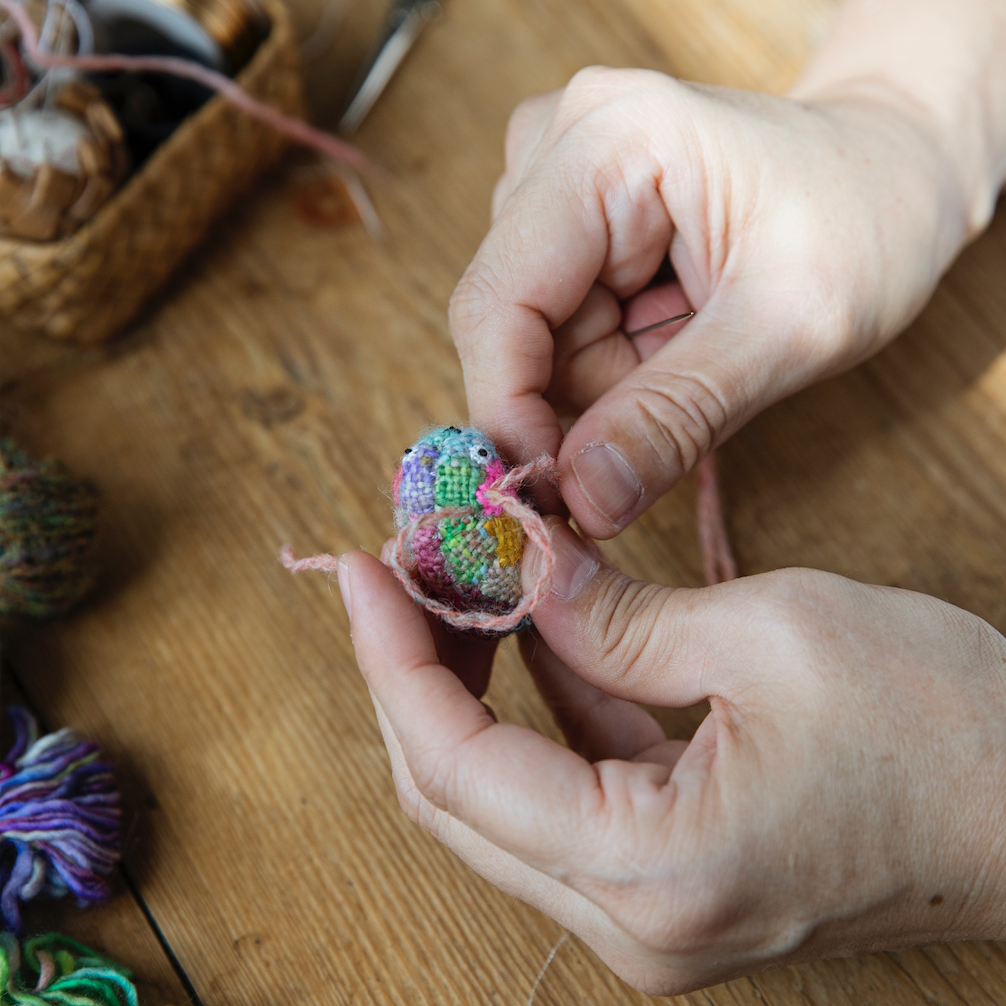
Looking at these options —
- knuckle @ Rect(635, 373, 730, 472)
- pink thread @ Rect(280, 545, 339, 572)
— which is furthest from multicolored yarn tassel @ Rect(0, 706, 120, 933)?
knuckle @ Rect(635, 373, 730, 472)

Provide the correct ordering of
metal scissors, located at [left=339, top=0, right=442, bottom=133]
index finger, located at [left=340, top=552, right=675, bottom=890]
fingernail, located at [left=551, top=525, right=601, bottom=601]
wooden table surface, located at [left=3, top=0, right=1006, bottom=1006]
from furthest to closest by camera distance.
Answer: metal scissors, located at [left=339, top=0, right=442, bottom=133], wooden table surface, located at [left=3, top=0, right=1006, bottom=1006], fingernail, located at [left=551, top=525, right=601, bottom=601], index finger, located at [left=340, top=552, right=675, bottom=890]

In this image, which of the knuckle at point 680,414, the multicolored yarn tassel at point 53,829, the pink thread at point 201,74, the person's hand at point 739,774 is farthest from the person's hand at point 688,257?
the multicolored yarn tassel at point 53,829

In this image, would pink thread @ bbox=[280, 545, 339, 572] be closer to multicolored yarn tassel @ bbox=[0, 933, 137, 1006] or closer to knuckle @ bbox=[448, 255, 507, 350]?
knuckle @ bbox=[448, 255, 507, 350]

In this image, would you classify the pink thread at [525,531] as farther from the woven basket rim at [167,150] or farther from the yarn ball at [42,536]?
the woven basket rim at [167,150]

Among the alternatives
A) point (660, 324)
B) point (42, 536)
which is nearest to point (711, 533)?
point (660, 324)

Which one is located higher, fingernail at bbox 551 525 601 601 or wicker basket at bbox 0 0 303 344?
fingernail at bbox 551 525 601 601

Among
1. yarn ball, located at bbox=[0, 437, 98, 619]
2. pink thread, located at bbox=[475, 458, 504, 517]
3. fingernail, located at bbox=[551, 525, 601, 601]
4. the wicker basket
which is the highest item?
pink thread, located at bbox=[475, 458, 504, 517]

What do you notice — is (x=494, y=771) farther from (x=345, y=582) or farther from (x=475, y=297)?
(x=475, y=297)
